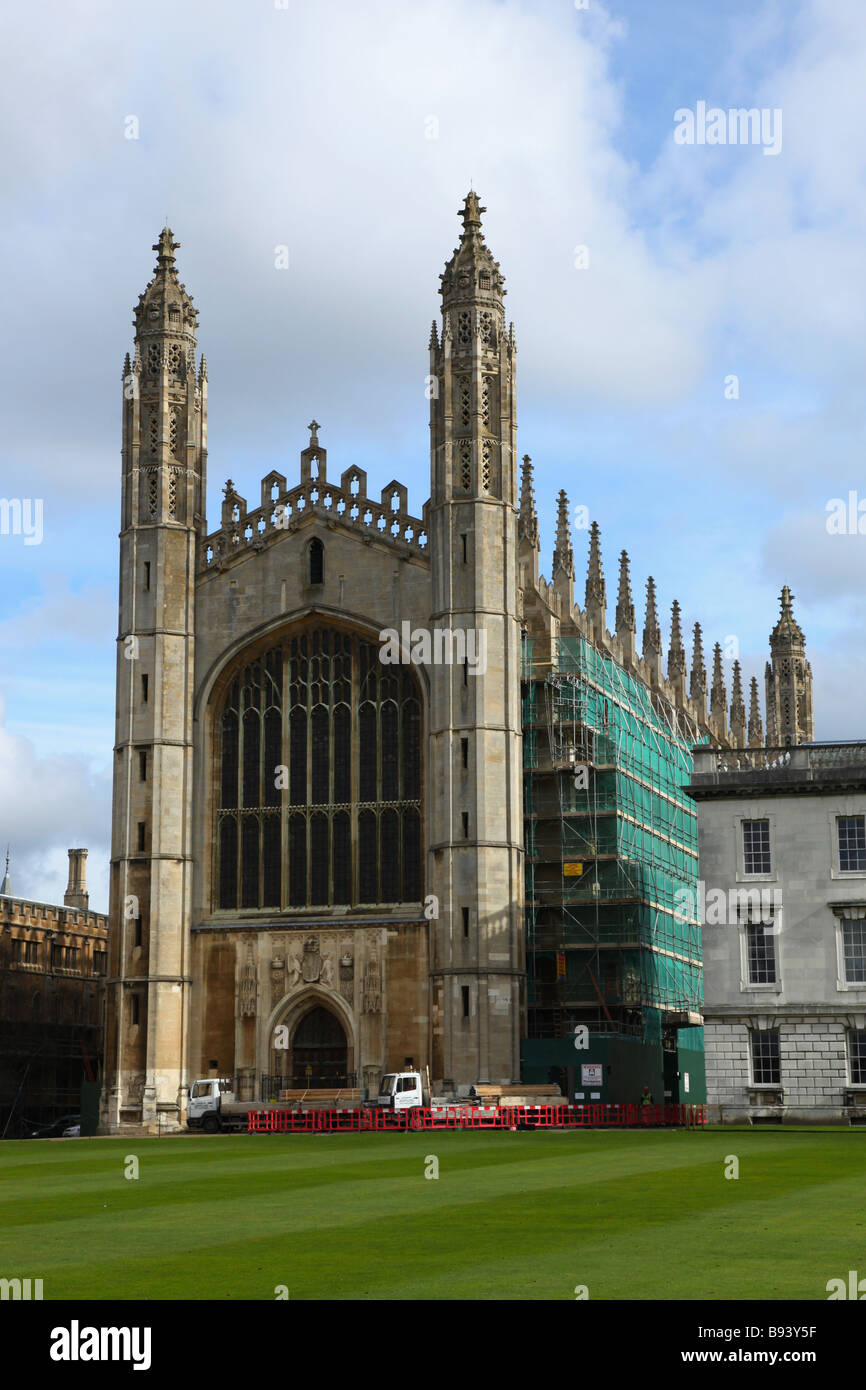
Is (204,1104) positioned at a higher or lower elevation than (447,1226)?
lower

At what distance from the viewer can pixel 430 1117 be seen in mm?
48500

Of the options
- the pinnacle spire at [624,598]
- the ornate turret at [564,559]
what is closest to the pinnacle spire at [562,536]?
the ornate turret at [564,559]

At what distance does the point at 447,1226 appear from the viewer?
55.0 ft

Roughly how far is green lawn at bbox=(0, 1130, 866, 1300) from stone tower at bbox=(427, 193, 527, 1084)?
80.3 feet

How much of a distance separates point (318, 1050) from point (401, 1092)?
7.56 metres

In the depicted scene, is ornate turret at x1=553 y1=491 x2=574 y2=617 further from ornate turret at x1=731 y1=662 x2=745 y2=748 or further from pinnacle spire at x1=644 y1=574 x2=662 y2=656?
ornate turret at x1=731 y1=662 x2=745 y2=748

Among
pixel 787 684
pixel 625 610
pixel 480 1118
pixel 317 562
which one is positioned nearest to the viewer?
pixel 480 1118

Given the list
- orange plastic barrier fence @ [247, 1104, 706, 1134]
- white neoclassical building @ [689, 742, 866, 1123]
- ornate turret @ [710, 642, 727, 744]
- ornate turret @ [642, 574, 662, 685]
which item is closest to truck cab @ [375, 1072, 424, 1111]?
orange plastic barrier fence @ [247, 1104, 706, 1134]

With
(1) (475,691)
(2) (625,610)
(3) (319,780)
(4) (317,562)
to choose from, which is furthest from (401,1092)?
(2) (625,610)

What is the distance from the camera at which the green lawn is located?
41.8 feet

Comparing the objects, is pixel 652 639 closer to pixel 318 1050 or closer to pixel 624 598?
pixel 624 598
